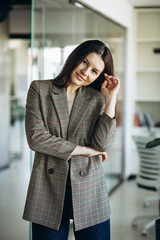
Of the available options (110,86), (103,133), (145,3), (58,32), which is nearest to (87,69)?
(110,86)

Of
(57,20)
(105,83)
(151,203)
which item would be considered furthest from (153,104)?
(105,83)

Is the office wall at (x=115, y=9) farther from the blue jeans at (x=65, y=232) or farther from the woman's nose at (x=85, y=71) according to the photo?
the blue jeans at (x=65, y=232)

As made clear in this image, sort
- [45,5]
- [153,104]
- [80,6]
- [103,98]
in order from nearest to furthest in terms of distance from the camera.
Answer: [103,98] → [45,5] → [80,6] → [153,104]

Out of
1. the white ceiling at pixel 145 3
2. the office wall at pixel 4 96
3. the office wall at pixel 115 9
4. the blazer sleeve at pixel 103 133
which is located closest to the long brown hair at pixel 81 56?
the blazer sleeve at pixel 103 133

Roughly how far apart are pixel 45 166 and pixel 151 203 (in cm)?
303

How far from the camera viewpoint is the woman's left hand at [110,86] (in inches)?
65.2

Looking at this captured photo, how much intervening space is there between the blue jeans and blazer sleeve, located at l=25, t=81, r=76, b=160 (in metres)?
0.35

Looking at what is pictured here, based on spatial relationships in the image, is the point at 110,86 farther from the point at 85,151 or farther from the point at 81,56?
the point at 85,151

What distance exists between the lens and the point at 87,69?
1.60 m

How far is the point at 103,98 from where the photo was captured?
1.67 meters

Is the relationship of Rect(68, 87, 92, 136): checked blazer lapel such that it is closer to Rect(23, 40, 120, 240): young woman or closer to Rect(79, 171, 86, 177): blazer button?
Rect(23, 40, 120, 240): young woman

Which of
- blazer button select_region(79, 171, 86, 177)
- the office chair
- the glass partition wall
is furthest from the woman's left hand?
the office chair

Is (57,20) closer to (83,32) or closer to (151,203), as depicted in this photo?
(83,32)

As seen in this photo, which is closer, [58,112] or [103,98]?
[58,112]
